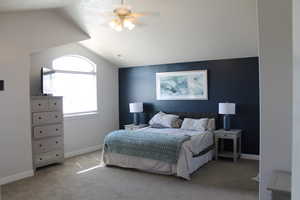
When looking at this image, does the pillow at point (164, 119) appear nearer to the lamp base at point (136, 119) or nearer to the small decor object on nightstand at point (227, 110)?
the lamp base at point (136, 119)

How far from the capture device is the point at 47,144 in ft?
15.7

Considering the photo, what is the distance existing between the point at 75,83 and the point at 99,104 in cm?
92

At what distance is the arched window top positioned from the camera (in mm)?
5598

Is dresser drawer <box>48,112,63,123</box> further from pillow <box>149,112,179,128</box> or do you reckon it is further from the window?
pillow <box>149,112,179,128</box>

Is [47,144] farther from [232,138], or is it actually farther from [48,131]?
[232,138]

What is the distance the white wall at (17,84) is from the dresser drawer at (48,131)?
10.4 inches

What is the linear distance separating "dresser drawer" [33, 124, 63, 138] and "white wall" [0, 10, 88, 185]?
10.4 inches

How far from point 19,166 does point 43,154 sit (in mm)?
567

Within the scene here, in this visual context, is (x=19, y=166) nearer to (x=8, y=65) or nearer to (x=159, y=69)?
(x=8, y=65)

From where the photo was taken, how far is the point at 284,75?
2352 millimetres

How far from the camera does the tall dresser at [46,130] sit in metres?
4.57

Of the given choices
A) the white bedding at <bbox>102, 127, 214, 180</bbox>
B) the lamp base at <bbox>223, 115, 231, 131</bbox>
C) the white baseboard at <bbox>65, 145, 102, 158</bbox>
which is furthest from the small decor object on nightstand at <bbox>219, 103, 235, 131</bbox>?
the white baseboard at <bbox>65, 145, 102, 158</bbox>

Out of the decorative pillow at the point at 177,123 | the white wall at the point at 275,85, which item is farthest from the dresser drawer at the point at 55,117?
the white wall at the point at 275,85

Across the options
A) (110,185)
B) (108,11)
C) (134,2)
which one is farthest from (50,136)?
(134,2)
